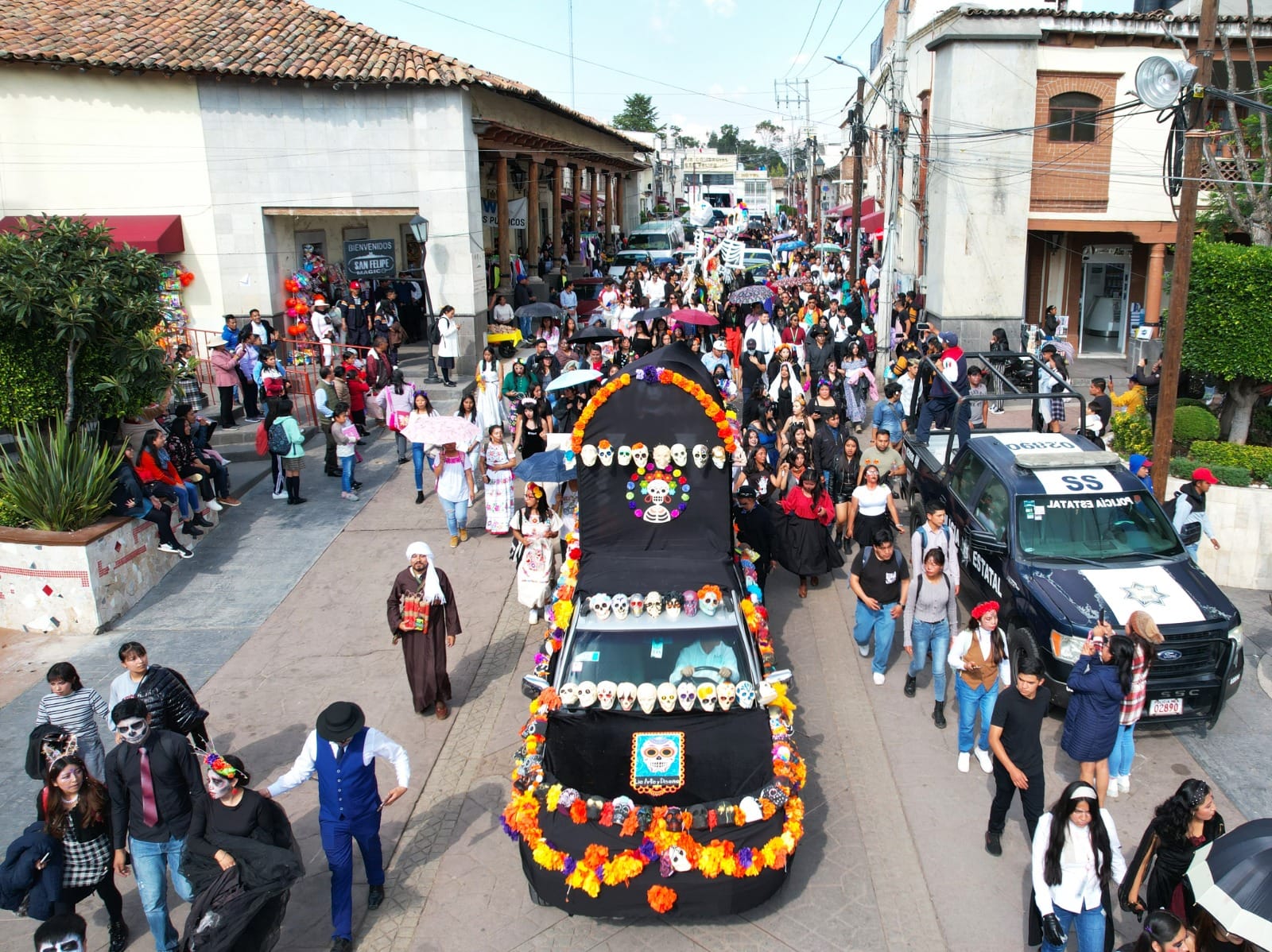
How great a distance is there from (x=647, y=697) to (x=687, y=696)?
0.27 m

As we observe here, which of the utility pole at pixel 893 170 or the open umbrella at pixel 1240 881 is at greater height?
the utility pole at pixel 893 170

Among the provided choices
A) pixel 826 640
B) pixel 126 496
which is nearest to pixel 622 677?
pixel 826 640

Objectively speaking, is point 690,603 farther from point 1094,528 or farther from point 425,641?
point 1094,528

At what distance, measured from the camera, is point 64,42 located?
1972cm

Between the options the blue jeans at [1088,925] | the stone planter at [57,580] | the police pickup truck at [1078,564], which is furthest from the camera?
the stone planter at [57,580]

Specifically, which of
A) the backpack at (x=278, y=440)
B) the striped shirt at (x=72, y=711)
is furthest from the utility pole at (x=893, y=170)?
the striped shirt at (x=72, y=711)

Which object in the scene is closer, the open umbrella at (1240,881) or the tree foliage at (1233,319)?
the open umbrella at (1240,881)

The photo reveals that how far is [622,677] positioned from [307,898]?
256 centimetres

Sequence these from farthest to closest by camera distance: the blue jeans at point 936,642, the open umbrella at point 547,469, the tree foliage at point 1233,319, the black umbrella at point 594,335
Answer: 1. the black umbrella at point 594,335
2. the tree foliage at point 1233,319
3. the open umbrella at point 547,469
4. the blue jeans at point 936,642

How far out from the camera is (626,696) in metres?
6.89

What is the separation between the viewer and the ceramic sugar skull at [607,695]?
688 cm

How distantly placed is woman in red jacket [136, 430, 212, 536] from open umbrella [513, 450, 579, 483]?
4.61 metres

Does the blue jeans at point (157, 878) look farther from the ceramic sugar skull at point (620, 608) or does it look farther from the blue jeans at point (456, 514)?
the blue jeans at point (456, 514)

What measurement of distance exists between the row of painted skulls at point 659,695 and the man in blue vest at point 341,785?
4.33ft
